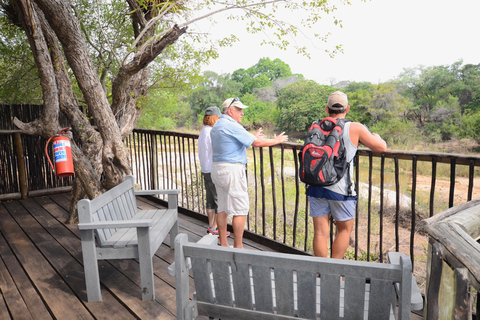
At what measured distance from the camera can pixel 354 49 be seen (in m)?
65.2

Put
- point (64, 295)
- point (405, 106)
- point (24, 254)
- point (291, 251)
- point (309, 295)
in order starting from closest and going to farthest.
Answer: point (309, 295) < point (64, 295) < point (291, 251) < point (24, 254) < point (405, 106)

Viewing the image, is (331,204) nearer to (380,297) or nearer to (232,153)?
(232,153)

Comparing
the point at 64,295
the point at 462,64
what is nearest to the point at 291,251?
the point at 64,295

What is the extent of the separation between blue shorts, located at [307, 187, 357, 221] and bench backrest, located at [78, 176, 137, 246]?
60.7 inches

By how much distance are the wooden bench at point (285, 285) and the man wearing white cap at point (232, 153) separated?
1414 mm

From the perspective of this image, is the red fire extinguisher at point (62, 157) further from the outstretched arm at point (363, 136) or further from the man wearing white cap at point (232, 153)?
the outstretched arm at point (363, 136)

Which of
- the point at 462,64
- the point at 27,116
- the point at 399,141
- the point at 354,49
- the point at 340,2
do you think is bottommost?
the point at 399,141

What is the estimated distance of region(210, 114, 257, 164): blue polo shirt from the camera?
271cm

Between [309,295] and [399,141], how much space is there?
27.9m

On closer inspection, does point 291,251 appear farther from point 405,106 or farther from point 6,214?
point 405,106

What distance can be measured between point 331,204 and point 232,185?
0.89 metres

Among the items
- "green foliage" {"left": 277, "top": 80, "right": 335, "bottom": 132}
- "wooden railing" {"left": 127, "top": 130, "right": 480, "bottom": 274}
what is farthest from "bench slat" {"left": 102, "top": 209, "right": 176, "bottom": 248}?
"green foliage" {"left": 277, "top": 80, "right": 335, "bottom": 132}

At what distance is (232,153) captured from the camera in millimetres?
2775

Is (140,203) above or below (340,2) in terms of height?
below
